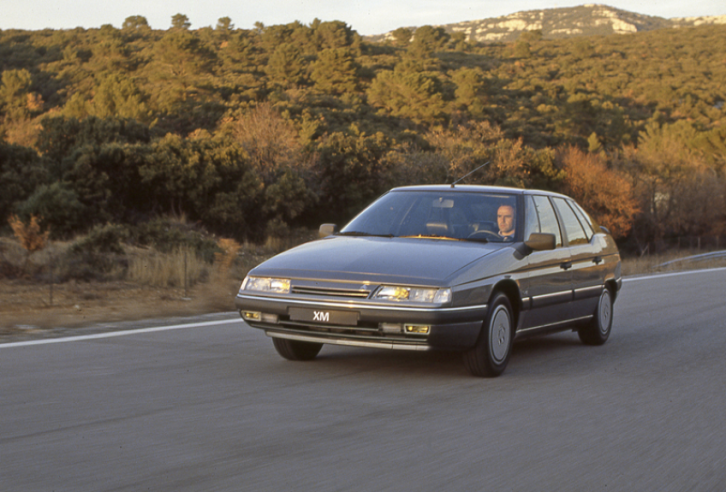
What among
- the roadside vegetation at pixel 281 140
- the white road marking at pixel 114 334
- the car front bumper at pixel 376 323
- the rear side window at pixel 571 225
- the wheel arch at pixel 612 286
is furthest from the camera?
the roadside vegetation at pixel 281 140

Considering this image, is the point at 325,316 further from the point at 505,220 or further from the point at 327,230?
the point at 505,220

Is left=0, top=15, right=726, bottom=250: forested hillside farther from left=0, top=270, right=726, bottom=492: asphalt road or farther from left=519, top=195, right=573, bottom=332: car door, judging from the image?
left=519, top=195, right=573, bottom=332: car door

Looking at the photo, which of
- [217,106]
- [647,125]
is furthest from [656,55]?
[217,106]

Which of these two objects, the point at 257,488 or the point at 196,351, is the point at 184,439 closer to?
the point at 257,488

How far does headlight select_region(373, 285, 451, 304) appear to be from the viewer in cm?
643

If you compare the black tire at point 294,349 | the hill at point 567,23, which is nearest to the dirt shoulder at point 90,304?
the black tire at point 294,349

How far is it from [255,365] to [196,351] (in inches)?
39.2

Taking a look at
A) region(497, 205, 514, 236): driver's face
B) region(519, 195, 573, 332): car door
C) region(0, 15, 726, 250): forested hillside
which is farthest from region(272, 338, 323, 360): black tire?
region(0, 15, 726, 250): forested hillside

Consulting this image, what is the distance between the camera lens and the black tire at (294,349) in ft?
24.7

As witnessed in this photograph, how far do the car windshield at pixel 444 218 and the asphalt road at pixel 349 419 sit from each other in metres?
1.14

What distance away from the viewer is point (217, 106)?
188ft

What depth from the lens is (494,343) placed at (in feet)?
23.0

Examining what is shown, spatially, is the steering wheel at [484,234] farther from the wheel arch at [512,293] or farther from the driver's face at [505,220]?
the wheel arch at [512,293]

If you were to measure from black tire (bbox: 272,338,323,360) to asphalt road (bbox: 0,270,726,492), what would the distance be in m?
0.13
